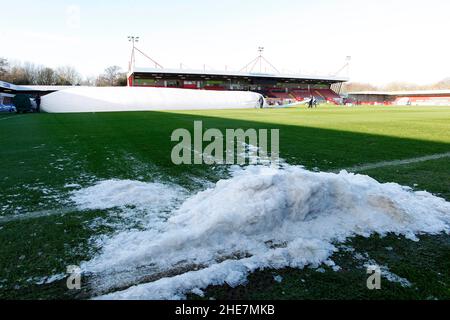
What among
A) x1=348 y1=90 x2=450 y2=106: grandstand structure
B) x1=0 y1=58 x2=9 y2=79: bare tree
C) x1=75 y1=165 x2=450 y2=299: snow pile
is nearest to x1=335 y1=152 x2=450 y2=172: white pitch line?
x1=75 y1=165 x2=450 y2=299: snow pile

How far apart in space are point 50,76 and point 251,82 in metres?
44.9

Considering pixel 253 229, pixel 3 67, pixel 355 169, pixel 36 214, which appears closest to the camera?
pixel 253 229

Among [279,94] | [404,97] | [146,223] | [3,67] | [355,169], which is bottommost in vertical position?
[146,223]

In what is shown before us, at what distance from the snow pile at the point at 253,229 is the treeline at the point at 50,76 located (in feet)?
220

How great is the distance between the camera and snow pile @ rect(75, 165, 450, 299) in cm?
217

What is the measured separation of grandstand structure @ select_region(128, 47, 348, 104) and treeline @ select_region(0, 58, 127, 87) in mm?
21651

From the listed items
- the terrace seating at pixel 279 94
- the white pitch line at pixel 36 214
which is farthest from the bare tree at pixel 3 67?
the white pitch line at pixel 36 214

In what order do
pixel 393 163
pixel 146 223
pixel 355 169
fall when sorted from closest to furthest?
pixel 146 223 < pixel 355 169 < pixel 393 163

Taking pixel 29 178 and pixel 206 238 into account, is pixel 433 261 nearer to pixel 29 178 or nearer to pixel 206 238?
pixel 206 238

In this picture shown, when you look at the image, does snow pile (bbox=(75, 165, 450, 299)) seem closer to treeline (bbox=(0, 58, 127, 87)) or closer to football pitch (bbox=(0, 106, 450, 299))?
football pitch (bbox=(0, 106, 450, 299))

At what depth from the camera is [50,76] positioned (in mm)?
69000

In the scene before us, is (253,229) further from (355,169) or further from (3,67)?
(3,67)

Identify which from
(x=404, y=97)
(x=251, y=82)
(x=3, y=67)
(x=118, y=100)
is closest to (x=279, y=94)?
(x=251, y=82)

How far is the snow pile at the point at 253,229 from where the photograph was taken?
2.17m
